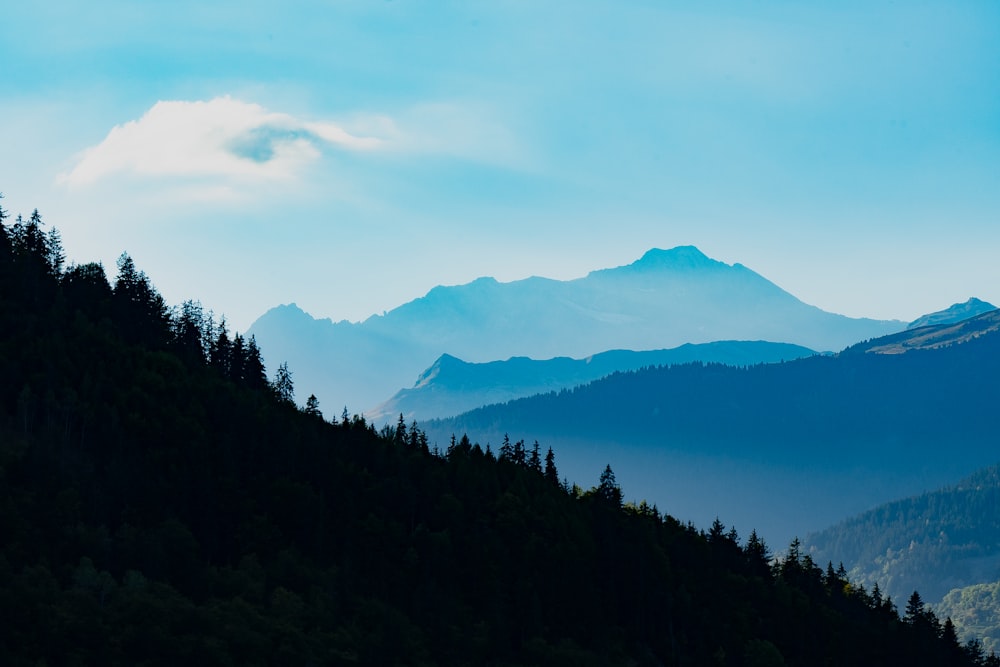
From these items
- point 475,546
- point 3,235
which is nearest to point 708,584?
point 475,546

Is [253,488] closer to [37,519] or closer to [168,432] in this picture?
[168,432]

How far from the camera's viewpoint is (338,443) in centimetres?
A: 18438

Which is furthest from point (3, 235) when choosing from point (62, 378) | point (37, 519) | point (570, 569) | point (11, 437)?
point (570, 569)

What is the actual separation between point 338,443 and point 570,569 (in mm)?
42441

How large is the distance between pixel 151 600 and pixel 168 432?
133 feet

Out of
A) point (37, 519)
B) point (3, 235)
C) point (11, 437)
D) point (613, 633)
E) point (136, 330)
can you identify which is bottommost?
point (613, 633)

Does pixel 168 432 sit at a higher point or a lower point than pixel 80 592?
higher

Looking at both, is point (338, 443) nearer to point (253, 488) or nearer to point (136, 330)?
point (253, 488)

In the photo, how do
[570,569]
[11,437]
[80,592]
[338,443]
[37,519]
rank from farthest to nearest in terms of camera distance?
[338,443], [570,569], [11,437], [37,519], [80,592]

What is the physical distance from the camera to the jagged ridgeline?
131 metres

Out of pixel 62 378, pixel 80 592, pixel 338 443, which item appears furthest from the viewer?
pixel 338 443

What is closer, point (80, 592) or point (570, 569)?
point (80, 592)

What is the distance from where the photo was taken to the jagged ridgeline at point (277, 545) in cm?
13062

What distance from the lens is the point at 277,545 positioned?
6201 inches
